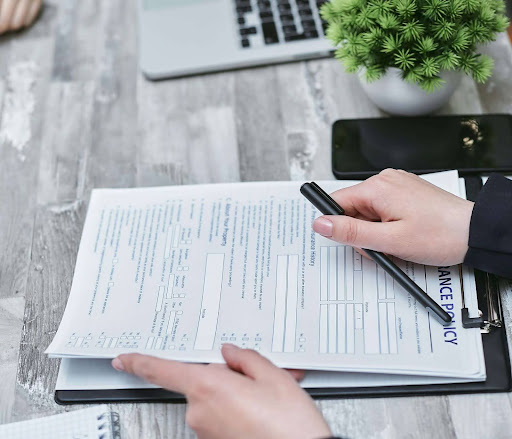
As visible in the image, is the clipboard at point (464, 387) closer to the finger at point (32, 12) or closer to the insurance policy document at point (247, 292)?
the insurance policy document at point (247, 292)

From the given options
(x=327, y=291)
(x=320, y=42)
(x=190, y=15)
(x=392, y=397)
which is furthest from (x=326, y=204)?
(x=190, y=15)

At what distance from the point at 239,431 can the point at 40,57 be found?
2.33 feet

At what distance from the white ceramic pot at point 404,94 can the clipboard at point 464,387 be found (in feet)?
0.84

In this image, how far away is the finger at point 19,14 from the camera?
1.07m

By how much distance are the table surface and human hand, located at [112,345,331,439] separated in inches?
2.1

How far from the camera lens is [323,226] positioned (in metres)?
0.69

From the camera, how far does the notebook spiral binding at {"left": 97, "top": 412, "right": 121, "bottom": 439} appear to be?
63 centimetres

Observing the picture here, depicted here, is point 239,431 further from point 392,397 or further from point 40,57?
point 40,57

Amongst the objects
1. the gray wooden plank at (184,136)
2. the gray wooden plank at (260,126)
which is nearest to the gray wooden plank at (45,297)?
the gray wooden plank at (184,136)

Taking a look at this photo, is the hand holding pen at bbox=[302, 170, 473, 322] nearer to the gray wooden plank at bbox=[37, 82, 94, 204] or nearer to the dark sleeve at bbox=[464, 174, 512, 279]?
the dark sleeve at bbox=[464, 174, 512, 279]

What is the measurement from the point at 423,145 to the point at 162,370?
0.42 m

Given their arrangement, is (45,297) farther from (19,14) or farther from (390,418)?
(19,14)

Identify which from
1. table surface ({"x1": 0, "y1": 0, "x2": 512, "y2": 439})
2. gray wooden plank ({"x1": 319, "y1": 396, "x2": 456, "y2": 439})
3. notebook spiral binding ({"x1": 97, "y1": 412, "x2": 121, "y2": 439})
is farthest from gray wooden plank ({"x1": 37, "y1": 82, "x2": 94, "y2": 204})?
gray wooden plank ({"x1": 319, "y1": 396, "x2": 456, "y2": 439})

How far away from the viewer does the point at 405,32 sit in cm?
76
